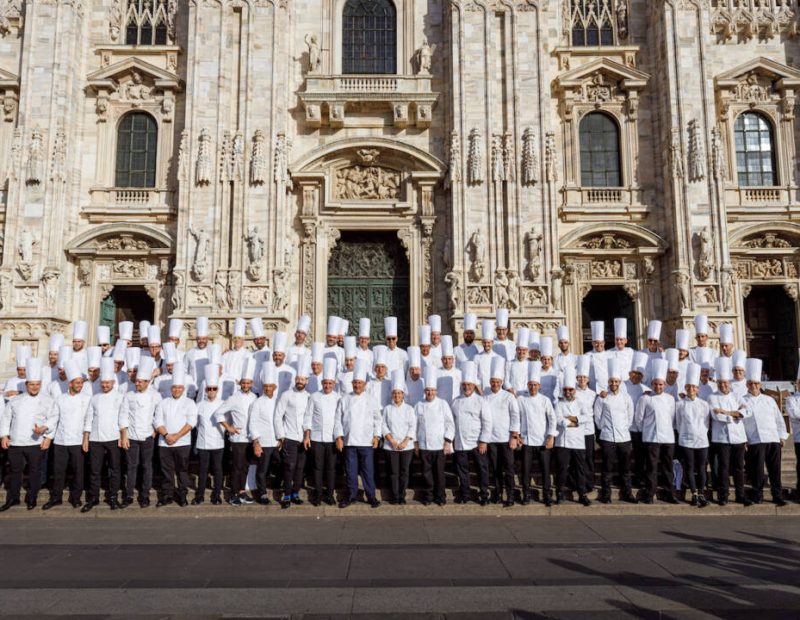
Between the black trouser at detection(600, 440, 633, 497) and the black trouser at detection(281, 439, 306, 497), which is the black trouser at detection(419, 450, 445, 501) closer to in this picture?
the black trouser at detection(281, 439, 306, 497)

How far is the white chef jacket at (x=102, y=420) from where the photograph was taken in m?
10.3

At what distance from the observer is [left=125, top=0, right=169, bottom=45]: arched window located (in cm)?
2064

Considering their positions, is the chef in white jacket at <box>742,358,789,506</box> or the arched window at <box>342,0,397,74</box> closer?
the chef in white jacket at <box>742,358,789,506</box>

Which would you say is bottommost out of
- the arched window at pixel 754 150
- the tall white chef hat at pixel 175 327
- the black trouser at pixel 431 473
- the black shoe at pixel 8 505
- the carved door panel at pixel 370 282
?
the black shoe at pixel 8 505

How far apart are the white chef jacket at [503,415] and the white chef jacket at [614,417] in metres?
1.46

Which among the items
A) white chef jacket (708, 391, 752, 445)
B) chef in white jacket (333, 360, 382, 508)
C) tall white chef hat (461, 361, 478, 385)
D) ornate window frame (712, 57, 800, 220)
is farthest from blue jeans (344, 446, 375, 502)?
ornate window frame (712, 57, 800, 220)

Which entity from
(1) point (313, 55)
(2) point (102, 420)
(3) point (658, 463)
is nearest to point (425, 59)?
(1) point (313, 55)

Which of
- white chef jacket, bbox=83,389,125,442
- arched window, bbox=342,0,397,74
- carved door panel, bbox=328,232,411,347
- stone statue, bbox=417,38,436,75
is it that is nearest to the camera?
white chef jacket, bbox=83,389,125,442

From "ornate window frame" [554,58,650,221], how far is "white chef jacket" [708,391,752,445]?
9819mm

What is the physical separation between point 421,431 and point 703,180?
13480mm

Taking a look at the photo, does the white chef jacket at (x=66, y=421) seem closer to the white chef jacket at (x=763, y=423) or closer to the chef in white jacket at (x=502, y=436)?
the chef in white jacket at (x=502, y=436)

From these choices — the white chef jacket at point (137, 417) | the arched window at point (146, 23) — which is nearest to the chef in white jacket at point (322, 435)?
the white chef jacket at point (137, 417)

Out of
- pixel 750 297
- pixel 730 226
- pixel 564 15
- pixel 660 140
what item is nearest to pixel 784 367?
pixel 750 297

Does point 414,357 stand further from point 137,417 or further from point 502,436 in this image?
point 137,417
